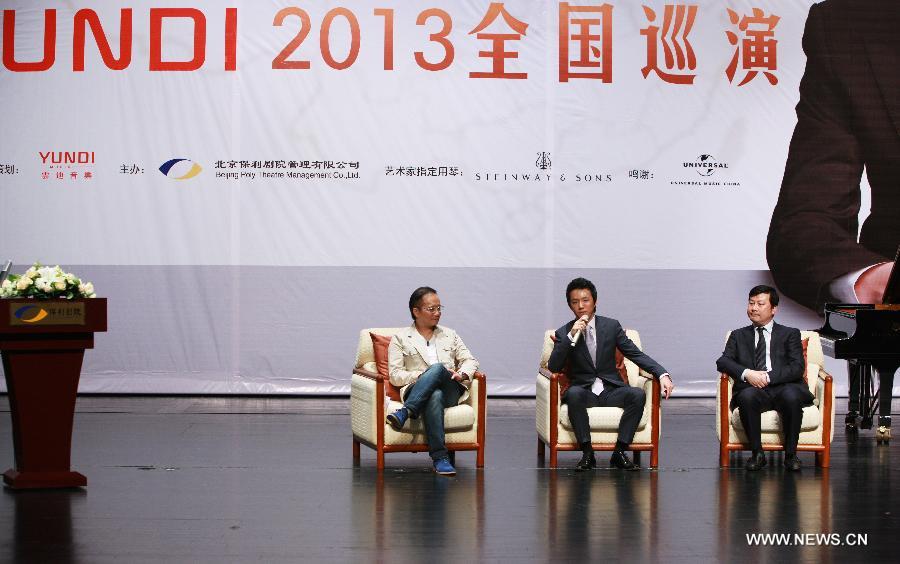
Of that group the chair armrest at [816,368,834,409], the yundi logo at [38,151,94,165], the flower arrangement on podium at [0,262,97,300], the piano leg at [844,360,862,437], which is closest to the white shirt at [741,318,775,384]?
the chair armrest at [816,368,834,409]

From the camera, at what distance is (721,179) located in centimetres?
920

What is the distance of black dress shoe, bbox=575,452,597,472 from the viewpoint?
5818 millimetres

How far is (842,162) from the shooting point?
9281 mm

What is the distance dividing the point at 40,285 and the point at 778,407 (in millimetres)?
3627

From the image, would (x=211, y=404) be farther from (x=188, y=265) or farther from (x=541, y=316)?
(x=541, y=316)

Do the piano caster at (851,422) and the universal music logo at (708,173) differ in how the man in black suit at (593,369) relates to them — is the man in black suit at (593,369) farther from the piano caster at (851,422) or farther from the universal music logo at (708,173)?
the universal music logo at (708,173)

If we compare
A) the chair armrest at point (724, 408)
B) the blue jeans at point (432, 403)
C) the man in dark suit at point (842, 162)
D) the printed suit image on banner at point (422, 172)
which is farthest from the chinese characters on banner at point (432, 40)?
the blue jeans at point (432, 403)

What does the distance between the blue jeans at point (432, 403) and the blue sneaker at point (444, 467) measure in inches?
0.9

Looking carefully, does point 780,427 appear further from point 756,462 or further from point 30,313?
point 30,313

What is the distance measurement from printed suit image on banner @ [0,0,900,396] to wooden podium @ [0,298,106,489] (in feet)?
12.7

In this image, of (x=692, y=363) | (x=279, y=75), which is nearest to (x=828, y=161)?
(x=692, y=363)

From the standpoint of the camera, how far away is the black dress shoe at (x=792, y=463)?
589 cm

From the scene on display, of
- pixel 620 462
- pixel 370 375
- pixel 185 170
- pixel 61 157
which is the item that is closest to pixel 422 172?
pixel 185 170

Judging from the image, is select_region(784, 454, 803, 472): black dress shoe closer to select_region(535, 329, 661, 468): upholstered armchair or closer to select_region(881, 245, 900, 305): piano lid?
select_region(535, 329, 661, 468): upholstered armchair
